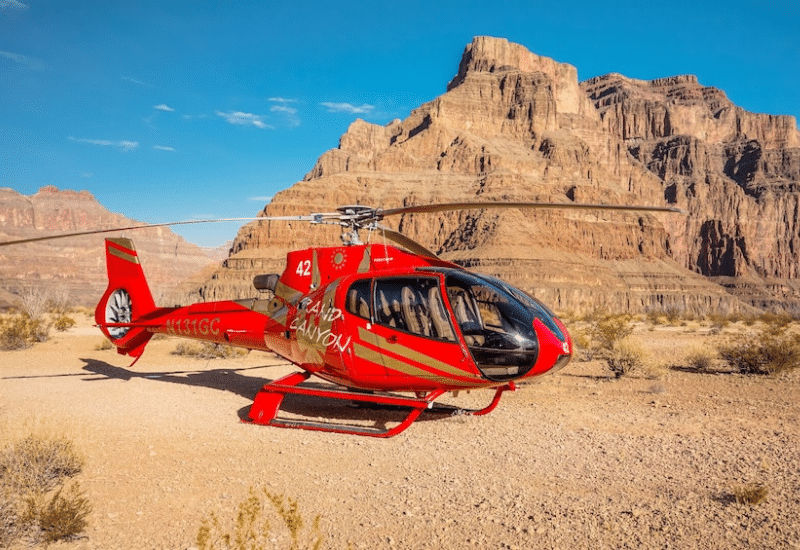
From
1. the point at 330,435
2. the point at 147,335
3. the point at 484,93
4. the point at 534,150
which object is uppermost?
the point at 484,93

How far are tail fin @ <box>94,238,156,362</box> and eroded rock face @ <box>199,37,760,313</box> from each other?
7076 cm

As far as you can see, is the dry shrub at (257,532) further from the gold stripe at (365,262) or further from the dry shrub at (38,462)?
the gold stripe at (365,262)

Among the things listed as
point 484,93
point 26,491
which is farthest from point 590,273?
point 26,491

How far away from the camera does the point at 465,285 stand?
7035mm

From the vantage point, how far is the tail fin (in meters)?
11.6

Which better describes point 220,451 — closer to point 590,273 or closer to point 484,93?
point 590,273

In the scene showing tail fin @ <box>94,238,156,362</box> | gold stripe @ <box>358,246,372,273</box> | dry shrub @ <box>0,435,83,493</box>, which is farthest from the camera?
tail fin @ <box>94,238,156,362</box>

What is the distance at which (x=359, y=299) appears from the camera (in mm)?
7500

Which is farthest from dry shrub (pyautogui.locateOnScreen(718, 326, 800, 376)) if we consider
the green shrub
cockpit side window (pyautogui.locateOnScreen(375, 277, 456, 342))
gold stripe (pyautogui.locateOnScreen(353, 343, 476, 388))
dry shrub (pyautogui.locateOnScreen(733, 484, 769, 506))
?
the green shrub

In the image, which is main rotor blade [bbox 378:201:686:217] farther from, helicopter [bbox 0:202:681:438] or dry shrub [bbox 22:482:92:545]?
dry shrub [bbox 22:482:92:545]

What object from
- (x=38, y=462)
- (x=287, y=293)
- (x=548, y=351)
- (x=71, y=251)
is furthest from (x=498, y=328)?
(x=71, y=251)

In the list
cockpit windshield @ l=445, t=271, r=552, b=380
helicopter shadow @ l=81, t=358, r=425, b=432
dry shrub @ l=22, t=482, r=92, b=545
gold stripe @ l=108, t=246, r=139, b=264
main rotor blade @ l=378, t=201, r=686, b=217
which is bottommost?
helicopter shadow @ l=81, t=358, r=425, b=432

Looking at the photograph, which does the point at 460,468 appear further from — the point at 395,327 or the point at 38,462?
the point at 38,462

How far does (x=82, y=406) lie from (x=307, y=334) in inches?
158
